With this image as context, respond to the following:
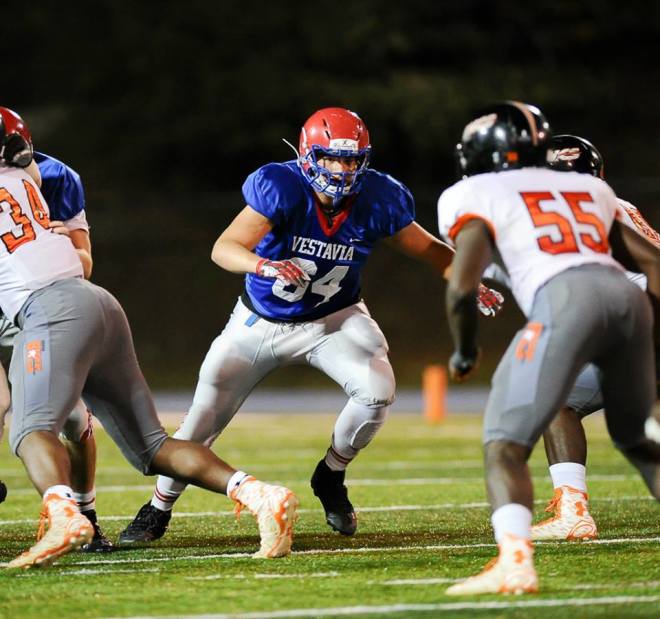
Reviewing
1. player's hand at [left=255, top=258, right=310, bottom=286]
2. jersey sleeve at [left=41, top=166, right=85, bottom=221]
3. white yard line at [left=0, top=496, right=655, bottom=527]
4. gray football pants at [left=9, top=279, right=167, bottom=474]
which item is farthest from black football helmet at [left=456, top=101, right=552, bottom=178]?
white yard line at [left=0, top=496, right=655, bottom=527]

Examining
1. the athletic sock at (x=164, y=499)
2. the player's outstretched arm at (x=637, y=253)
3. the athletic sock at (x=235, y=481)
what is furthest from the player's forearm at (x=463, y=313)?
the athletic sock at (x=164, y=499)

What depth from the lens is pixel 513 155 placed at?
3.96 m

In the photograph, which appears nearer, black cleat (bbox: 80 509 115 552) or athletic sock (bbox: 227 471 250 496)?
athletic sock (bbox: 227 471 250 496)

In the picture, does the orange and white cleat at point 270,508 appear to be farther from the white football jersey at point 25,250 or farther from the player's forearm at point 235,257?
the white football jersey at point 25,250

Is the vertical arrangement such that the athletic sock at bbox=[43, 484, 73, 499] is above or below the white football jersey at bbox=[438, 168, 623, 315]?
below

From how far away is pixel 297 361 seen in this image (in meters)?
5.31

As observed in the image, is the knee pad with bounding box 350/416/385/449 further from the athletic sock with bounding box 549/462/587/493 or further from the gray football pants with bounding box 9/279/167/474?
the gray football pants with bounding box 9/279/167/474

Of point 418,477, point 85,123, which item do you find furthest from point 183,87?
point 418,477

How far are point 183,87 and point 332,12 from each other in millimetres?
2980

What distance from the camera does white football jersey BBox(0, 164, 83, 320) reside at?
4395 millimetres

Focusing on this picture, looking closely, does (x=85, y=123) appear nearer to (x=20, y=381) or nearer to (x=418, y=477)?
(x=418, y=477)

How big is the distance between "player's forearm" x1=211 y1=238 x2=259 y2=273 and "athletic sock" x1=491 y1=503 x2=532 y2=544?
1.43m

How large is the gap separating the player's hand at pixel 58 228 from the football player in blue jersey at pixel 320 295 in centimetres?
67

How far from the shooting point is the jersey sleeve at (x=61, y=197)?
4992 millimetres
